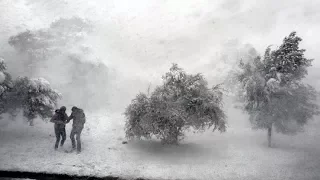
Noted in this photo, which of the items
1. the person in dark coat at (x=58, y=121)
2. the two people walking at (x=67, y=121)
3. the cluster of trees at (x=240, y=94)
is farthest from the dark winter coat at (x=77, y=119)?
the cluster of trees at (x=240, y=94)

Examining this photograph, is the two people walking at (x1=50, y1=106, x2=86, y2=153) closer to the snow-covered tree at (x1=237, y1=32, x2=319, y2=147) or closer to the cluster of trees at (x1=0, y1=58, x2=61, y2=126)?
the cluster of trees at (x1=0, y1=58, x2=61, y2=126)

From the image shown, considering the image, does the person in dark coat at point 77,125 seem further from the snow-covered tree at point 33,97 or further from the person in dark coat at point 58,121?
the snow-covered tree at point 33,97

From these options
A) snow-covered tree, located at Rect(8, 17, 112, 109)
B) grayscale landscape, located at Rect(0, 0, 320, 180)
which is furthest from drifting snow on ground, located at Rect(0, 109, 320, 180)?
snow-covered tree, located at Rect(8, 17, 112, 109)

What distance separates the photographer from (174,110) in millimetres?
13055

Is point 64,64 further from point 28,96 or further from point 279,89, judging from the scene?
point 279,89

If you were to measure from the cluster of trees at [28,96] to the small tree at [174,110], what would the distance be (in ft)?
17.7

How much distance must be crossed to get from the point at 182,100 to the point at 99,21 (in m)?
51.5

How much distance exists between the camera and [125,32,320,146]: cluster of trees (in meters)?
13.4

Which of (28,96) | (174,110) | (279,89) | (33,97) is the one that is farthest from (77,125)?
(279,89)

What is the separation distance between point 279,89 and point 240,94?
289 cm

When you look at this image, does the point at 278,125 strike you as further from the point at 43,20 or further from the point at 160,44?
the point at 43,20

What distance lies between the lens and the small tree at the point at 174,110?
43.0ft

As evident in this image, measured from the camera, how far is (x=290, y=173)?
1057 centimetres

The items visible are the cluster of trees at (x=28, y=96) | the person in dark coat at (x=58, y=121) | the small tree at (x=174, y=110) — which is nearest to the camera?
the person in dark coat at (x=58, y=121)
